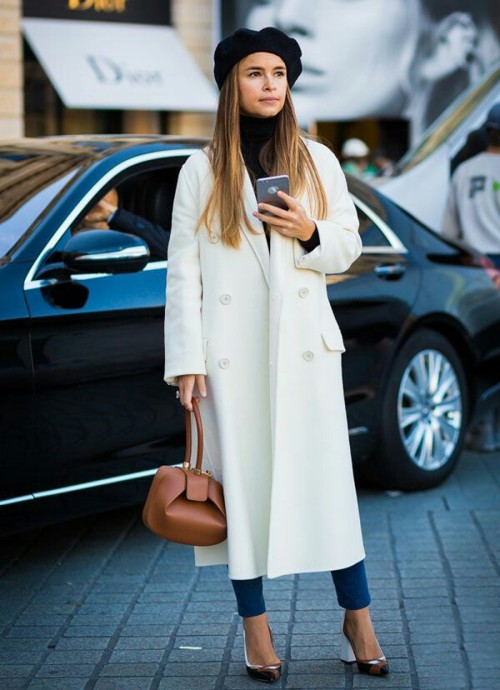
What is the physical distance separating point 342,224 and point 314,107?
1514cm

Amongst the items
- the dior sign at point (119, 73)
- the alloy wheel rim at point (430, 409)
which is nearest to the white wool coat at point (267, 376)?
the alloy wheel rim at point (430, 409)

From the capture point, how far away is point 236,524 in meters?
4.11

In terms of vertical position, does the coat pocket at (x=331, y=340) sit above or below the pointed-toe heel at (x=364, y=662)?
above

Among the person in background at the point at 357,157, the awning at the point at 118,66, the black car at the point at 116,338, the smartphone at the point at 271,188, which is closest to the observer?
the smartphone at the point at 271,188

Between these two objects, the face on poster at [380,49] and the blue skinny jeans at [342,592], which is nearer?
the blue skinny jeans at [342,592]

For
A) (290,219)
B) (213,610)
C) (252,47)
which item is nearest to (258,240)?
(290,219)

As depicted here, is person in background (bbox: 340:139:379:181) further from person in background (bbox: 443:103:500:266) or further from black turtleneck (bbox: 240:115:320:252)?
black turtleneck (bbox: 240:115:320:252)

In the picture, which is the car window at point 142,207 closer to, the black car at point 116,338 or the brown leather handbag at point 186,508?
the black car at point 116,338

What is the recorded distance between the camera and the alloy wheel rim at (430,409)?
22.0 feet

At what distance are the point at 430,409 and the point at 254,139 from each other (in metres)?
2.88

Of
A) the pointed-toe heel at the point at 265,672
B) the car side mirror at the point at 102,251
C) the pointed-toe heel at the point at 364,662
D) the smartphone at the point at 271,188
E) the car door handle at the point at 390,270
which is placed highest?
the smartphone at the point at 271,188

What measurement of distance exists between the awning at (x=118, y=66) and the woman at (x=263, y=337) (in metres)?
13.2

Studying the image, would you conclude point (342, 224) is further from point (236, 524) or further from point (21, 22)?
point (21, 22)

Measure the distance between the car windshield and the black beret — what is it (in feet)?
4.70
